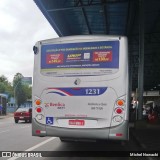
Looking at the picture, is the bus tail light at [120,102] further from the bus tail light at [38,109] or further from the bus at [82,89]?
the bus tail light at [38,109]

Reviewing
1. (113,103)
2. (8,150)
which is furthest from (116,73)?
(8,150)

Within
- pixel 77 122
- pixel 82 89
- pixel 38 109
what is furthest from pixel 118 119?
pixel 38 109

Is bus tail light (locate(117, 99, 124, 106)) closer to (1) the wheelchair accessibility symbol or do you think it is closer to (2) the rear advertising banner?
(2) the rear advertising banner

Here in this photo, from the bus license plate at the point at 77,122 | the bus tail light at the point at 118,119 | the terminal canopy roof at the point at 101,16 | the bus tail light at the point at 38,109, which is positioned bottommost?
the bus license plate at the point at 77,122

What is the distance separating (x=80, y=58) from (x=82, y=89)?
91 cm

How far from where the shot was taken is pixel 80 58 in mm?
9805

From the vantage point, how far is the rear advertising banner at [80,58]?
31.2 feet

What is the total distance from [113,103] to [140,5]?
11.6 m

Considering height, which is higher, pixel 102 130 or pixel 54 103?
pixel 54 103

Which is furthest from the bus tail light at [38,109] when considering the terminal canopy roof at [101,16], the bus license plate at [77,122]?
the terminal canopy roof at [101,16]

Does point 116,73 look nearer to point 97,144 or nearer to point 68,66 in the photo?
point 68,66

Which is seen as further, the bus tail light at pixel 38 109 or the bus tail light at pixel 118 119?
the bus tail light at pixel 38 109

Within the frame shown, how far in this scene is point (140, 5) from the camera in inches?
768

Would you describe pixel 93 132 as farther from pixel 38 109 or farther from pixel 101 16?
pixel 101 16
